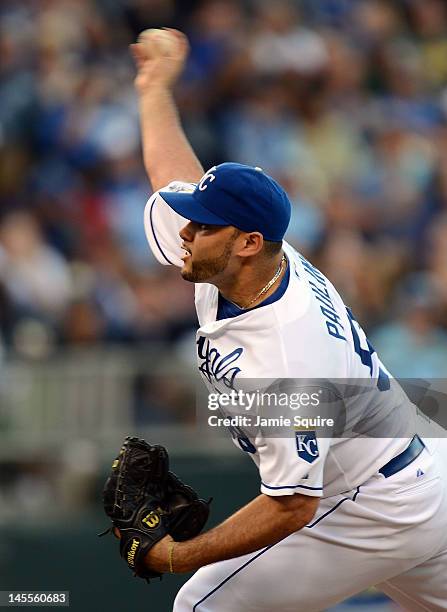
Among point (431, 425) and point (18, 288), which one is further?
point (18, 288)

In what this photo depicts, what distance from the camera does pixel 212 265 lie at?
13.0ft

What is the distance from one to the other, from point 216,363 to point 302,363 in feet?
1.12

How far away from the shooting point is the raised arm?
4.83 metres

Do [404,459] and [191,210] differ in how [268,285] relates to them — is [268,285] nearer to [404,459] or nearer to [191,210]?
[191,210]

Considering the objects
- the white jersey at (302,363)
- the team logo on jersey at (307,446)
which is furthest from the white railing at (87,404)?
the team logo on jersey at (307,446)

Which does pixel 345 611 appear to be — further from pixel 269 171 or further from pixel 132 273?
pixel 269 171

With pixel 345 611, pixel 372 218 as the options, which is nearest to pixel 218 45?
pixel 372 218

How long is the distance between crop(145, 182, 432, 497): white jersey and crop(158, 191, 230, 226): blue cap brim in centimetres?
31

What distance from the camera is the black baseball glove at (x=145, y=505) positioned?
13.1 feet

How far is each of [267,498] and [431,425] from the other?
974 millimetres

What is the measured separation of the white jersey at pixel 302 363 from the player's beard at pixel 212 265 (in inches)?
6.4

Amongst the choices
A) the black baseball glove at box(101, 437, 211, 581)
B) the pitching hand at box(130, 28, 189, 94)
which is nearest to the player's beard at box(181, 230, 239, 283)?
the black baseball glove at box(101, 437, 211, 581)

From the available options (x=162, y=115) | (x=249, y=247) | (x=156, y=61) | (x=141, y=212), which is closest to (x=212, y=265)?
(x=249, y=247)

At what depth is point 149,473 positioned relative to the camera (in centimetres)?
414
